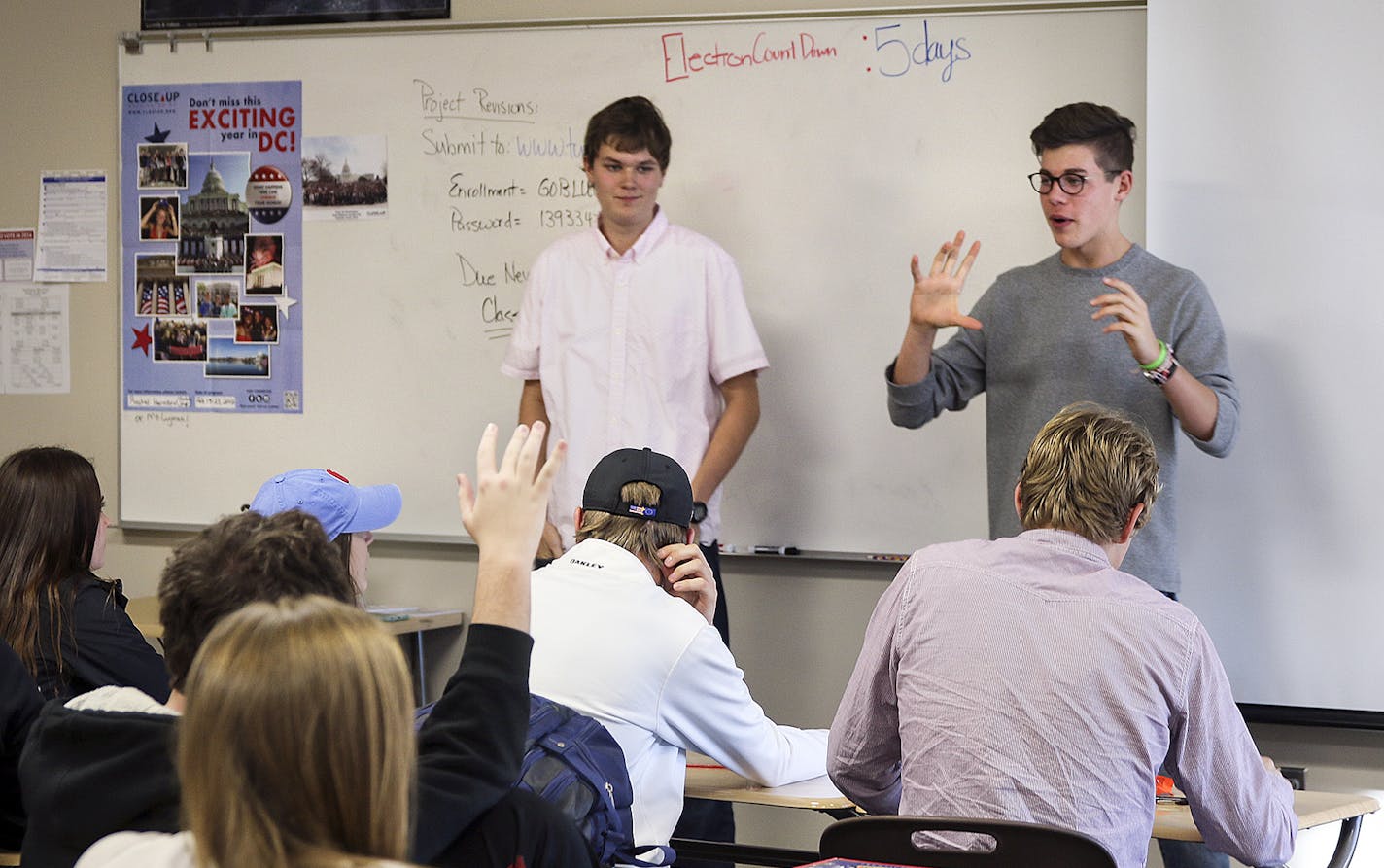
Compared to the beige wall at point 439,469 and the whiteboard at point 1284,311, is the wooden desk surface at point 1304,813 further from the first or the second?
the beige wall at point 439,469

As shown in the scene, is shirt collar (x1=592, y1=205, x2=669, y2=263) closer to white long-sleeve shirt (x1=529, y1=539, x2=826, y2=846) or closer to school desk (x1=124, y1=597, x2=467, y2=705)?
school desk (x1=124, y1=597, x2=467, y2=705)

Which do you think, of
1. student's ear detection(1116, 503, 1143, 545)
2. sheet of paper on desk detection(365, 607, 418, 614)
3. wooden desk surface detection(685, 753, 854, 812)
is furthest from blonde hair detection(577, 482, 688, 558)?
sheet of paper on desk detection(365, 607, 418, 614)

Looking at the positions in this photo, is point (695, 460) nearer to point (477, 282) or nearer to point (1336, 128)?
point (477, 282)

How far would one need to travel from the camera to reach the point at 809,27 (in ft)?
13.0

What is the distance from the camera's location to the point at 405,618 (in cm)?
404

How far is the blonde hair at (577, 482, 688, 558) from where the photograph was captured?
235 cm

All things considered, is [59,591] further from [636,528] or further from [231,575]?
[231,575]

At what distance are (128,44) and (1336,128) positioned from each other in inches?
144

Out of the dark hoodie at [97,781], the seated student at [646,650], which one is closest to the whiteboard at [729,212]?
the seated student at [646,650]

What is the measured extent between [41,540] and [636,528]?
3.53 feet

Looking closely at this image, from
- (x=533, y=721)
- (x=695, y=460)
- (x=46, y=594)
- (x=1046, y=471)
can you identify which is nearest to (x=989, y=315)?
(x=695, y=460)

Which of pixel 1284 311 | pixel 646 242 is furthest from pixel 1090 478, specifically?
pixel 646 242

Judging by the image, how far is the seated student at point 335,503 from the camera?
2.36 meters

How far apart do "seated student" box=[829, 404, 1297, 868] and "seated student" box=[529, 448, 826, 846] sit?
317 mm
